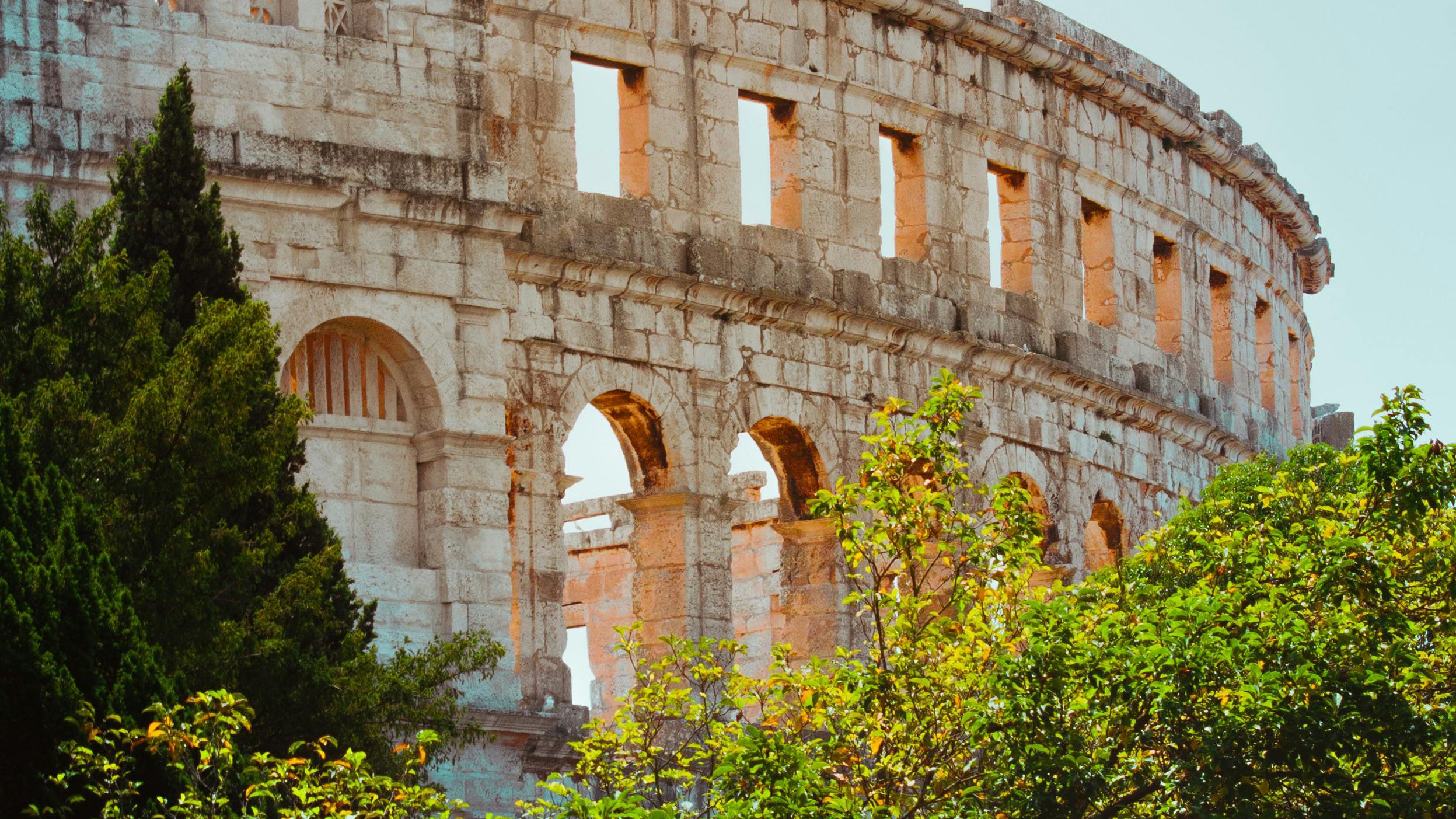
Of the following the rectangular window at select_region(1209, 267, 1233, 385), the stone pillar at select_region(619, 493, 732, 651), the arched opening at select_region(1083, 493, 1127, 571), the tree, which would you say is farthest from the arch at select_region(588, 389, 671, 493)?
the rectangular window at select_region(1209, 267, 1233, 385)

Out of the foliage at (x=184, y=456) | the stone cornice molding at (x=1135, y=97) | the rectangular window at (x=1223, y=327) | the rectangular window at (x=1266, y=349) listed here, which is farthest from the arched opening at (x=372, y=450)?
the rectangular window at (x=1266, y=349)

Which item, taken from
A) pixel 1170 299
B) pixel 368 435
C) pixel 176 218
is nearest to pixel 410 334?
pixel 368 435

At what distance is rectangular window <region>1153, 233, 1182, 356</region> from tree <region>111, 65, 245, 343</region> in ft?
50.6

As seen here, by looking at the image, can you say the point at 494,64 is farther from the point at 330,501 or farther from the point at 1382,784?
the point at 1382,784

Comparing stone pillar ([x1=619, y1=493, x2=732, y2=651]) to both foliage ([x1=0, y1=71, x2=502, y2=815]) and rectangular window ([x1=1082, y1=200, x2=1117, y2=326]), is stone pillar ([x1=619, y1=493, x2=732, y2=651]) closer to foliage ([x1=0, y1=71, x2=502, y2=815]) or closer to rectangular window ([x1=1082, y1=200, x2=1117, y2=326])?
foliage ([x1=0, y1=71, x2=502, y2=815])

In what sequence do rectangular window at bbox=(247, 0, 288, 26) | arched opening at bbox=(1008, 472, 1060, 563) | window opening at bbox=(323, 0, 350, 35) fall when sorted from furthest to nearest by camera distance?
arched opening at bbox=(1008, 472, 1060, 563)
window opening at bbox=(323, 0, 350, 35)
rectangular window at bbox=(247, 0, 288, 26)

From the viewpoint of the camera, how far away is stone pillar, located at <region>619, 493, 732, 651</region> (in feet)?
81.0

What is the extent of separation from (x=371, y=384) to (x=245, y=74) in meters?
2.44

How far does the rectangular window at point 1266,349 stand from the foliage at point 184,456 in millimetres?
18169

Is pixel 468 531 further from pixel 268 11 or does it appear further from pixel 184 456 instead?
pixel 184 456

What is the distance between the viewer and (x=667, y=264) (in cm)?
2514

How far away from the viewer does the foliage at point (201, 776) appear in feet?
43.1

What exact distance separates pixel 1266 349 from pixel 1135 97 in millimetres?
5449

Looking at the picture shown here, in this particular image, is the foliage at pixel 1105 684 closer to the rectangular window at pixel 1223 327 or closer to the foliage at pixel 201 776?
the foliage at pixel 201 776
